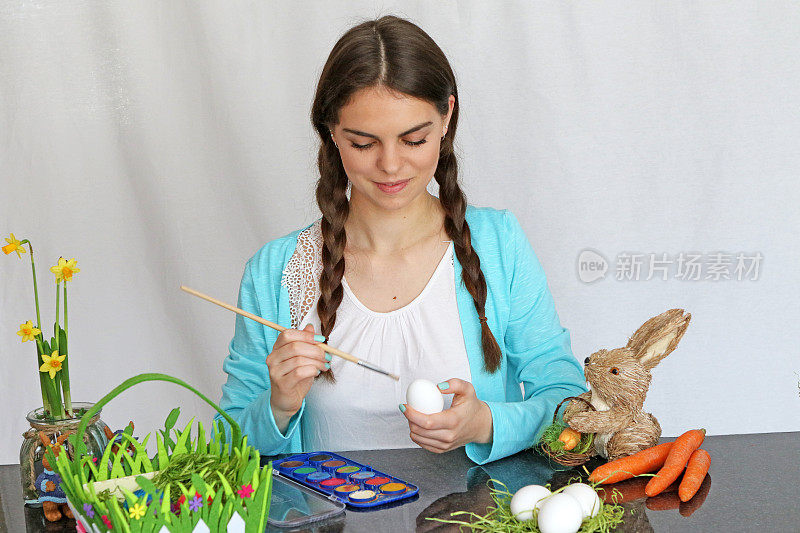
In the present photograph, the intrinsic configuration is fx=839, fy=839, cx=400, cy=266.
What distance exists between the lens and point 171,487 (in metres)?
1.25

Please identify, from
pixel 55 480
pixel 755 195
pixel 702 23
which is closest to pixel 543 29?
pixel 702 23

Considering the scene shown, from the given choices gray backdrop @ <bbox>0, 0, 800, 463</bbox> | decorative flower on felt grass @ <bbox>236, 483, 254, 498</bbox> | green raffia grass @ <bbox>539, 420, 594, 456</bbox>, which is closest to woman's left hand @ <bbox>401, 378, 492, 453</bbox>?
green raffia grass @ <bbox>539, 420, 594, 456</bbox>

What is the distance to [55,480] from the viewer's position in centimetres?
141

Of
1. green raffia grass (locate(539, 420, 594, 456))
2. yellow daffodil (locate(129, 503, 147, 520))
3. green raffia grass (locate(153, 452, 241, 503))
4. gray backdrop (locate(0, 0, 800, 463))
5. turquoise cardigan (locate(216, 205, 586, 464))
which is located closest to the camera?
yellow daffodil (locate(129, 503, 147, 520))

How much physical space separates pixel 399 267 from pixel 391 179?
34 centimetres

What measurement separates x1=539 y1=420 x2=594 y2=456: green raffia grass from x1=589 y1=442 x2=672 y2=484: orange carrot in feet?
0.22

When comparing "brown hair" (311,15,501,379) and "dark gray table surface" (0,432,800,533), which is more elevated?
"brown hair" (311,15,501,379)


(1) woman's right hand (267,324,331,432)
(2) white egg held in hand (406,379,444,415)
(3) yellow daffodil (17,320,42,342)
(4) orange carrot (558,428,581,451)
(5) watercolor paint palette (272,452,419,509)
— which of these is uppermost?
(3) yellow daffodil (17,320,42,342)

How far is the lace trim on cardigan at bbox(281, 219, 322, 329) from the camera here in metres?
2.12

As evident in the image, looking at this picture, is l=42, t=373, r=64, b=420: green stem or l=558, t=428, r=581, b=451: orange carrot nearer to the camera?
l=42, t=373, r=64, b=420: green stem

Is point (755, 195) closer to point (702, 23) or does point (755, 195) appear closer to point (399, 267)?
point (702, 23)

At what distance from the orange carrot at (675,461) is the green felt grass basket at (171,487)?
67cm

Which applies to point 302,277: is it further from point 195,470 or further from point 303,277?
point 195,470

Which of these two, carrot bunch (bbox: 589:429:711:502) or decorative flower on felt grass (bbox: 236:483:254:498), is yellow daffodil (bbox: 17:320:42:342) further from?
carrot bunch (bbox: 589:429:711:502)
